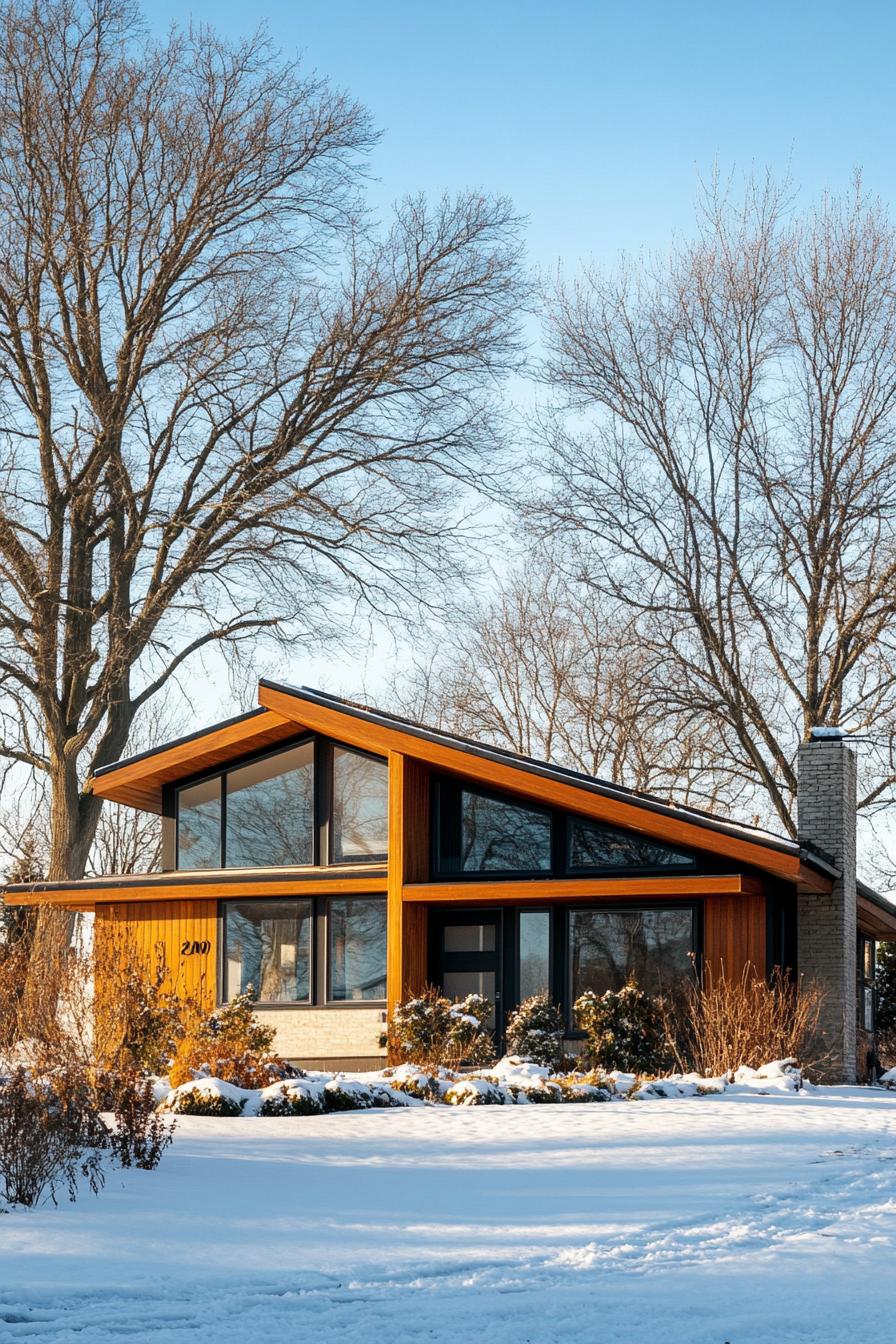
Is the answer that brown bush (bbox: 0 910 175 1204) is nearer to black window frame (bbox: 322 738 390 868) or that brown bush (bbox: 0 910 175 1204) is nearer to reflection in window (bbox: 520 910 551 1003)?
black window frame (bbox: 322 738 390 868)

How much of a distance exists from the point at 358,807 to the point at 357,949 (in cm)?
182

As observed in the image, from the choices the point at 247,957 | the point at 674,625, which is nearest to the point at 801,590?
the point at 674,625

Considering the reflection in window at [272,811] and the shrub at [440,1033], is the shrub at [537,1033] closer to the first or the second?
the shrub at [440,1033]

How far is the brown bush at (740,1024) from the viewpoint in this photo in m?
17.1

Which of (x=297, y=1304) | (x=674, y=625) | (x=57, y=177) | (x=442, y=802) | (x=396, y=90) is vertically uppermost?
(x=57, y=177)

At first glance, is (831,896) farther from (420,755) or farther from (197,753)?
(197,753)

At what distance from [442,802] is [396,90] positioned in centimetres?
947

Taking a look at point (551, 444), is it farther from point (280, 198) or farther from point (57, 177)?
point (57, 177)

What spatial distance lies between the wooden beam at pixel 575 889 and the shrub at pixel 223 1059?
409cm

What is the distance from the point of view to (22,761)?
24.3 m

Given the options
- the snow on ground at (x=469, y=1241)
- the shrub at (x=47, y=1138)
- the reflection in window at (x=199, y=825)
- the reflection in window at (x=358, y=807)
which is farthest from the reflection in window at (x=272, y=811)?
the shrub at (x=47, y=1138)

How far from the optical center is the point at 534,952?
65.1 ft

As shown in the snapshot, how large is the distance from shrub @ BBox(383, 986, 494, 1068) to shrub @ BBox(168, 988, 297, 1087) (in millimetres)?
2321

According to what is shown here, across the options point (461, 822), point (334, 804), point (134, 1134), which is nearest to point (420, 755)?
point (461, 822)
